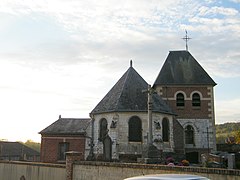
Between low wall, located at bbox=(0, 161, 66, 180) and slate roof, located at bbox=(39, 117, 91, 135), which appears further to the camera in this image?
slate roof, located at bbox=(39, 117, 91, 135)

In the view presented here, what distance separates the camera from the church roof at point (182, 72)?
29406mm

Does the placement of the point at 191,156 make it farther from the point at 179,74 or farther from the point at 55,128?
the point at 55,128

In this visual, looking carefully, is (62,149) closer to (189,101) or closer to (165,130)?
(165,130)

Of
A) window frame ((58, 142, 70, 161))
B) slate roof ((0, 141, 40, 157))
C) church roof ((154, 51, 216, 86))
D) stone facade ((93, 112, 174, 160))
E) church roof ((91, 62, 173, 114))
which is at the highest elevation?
church roof ((154, 51, 216, 86))

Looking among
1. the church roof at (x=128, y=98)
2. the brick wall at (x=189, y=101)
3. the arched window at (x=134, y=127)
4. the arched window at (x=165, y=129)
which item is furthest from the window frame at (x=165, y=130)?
the brick wall at (x=189, y=101)

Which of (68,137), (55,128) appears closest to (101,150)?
(68,137)

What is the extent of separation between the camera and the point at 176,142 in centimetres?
2602

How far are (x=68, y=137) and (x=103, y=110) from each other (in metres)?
5.99

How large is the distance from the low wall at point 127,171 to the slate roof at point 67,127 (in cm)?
1269

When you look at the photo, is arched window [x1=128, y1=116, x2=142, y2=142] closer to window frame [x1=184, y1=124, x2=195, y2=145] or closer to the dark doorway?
window frame [x1=184, y1=124, x2=195, y2=145]

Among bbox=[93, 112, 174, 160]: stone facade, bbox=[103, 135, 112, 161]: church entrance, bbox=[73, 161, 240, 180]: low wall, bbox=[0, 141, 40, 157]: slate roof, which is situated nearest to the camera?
bbox=[73, 161, 240, 180]: low wall

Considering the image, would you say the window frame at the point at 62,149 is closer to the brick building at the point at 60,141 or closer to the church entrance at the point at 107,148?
the brick building at the point at 60,141

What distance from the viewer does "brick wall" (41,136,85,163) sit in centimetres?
2728

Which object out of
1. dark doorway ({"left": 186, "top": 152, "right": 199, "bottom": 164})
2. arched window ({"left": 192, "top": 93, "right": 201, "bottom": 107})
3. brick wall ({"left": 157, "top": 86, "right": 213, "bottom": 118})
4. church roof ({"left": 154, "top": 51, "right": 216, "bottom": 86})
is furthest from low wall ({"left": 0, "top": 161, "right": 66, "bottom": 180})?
arched window ({"left": 192, "top": 93, "right": 201, "bottom": 107})
